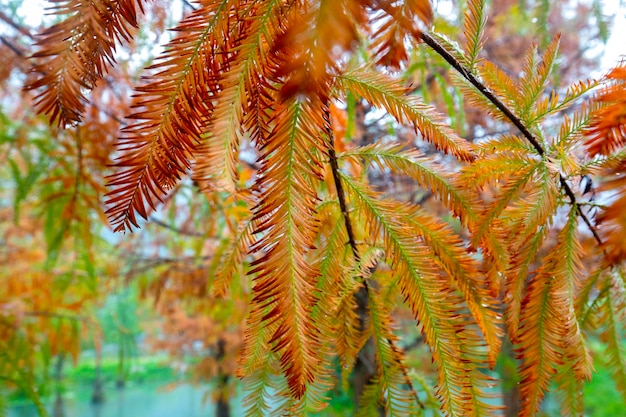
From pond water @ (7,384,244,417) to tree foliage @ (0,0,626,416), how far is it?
350 inches

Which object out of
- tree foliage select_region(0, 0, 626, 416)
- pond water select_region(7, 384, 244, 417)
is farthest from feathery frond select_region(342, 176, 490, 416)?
pond water select_region(7, 384, 244, 417)

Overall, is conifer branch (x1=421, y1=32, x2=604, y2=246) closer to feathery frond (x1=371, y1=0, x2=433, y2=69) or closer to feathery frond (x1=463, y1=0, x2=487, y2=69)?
feathery frond (x1=463, y1=0, x2=487, y2=69)

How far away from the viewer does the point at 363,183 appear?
582 millimetres

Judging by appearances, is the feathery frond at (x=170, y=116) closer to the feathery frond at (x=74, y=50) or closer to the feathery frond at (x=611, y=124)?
the feathery frond at (x=74, y=50)

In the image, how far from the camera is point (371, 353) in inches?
66.5

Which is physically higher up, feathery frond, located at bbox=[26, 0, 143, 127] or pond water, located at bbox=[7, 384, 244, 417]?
pond water, located at bbox=[7, 384, 244, 417]

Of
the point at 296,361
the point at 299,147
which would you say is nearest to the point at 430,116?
the point at 299,147

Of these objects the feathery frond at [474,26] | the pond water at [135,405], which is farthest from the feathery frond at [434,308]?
the pond water at [135,405]

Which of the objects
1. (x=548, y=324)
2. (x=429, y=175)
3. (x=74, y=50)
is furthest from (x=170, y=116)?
(x=548, y=324)

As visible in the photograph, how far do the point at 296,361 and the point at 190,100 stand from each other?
0.78 ft

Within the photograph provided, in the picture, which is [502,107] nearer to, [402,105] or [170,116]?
[402,105]

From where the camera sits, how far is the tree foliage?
365mm

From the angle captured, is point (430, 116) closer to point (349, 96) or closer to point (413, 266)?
point (413, 266)

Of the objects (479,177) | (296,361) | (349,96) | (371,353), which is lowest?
(296,361)
